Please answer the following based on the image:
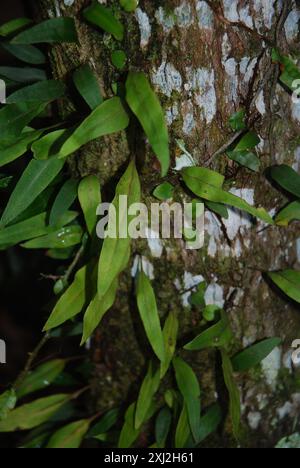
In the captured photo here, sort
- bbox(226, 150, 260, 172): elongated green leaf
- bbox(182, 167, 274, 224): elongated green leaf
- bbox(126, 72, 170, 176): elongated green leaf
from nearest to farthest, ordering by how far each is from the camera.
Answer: bbox(126, 72, 170, 176): elongated green leaf, bbox(182, 167, 274, 224): elongated green leaf, bbox(226, 150, 260, 172): elongated green leaf

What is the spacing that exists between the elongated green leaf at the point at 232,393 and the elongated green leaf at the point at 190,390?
0.08 meters

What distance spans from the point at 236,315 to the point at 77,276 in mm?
433

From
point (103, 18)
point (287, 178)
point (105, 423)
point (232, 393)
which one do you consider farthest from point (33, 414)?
point (103, 18)

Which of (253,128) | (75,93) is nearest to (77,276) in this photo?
(75,93)

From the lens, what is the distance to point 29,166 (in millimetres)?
1136

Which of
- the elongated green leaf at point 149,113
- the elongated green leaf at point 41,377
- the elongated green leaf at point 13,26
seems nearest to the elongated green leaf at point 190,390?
the elongated green leaf at point 41,377

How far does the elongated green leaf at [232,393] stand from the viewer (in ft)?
4.16

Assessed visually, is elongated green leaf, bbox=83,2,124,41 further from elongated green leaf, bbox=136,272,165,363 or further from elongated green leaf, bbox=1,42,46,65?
elongated green leaf, bbox=136,272,165,363

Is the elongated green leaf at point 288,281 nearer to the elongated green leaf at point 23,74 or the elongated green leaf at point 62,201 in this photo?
the elongated green leaf at point 62,201

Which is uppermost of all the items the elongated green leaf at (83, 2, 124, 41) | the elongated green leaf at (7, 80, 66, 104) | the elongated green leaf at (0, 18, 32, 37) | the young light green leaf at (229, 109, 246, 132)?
the elongated green leaf at (0, 18, 32, 37)

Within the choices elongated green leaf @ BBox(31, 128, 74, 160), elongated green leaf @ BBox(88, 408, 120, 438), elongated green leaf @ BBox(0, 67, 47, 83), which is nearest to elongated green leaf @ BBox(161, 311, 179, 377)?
elongated green leaf @ BBox(88, 408, 120, 438)

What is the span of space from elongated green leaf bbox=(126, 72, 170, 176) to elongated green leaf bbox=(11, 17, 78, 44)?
6.6 inches

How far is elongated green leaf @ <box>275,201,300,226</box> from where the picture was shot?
1.24 metres

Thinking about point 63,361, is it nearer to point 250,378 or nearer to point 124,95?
point 250,378
